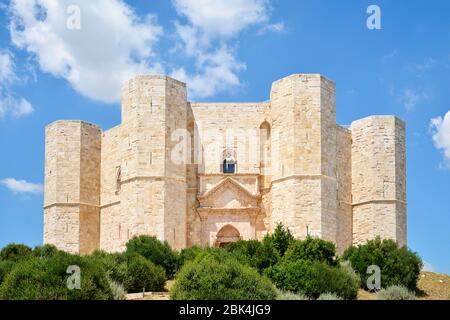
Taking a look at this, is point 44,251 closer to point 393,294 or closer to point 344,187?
point 344,187

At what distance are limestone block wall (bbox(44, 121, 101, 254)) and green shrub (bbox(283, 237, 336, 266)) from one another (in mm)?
11590

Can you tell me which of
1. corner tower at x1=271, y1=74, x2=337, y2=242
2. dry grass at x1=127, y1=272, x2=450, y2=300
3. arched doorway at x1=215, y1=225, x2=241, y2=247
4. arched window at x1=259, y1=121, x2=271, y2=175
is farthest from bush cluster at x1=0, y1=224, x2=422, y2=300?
arched window at x1=259, y1=121, x2=271, y2=175

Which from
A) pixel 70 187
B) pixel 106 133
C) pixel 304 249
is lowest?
pixel 304 249

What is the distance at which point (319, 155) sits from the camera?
29.4 metres

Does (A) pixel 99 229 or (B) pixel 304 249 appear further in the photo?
(A) pixel 99 229

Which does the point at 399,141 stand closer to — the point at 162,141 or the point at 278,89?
the point at 278,89

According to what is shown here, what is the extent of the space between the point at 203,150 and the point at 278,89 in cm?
381

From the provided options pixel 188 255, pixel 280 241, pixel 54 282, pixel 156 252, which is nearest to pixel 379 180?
pixel 280 241

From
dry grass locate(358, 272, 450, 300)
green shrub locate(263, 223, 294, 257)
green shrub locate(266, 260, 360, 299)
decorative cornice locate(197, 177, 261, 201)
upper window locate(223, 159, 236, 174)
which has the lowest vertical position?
dry grass locate(358, 272, 450, 300)

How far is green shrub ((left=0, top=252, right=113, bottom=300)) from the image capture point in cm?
1627

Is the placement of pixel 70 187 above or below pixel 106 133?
below

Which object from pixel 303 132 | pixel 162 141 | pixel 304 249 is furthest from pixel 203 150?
pixel 304 249

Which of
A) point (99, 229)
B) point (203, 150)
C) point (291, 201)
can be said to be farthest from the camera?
point (99, 229)

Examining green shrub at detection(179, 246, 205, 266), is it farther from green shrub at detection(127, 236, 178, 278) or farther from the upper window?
the upper window
